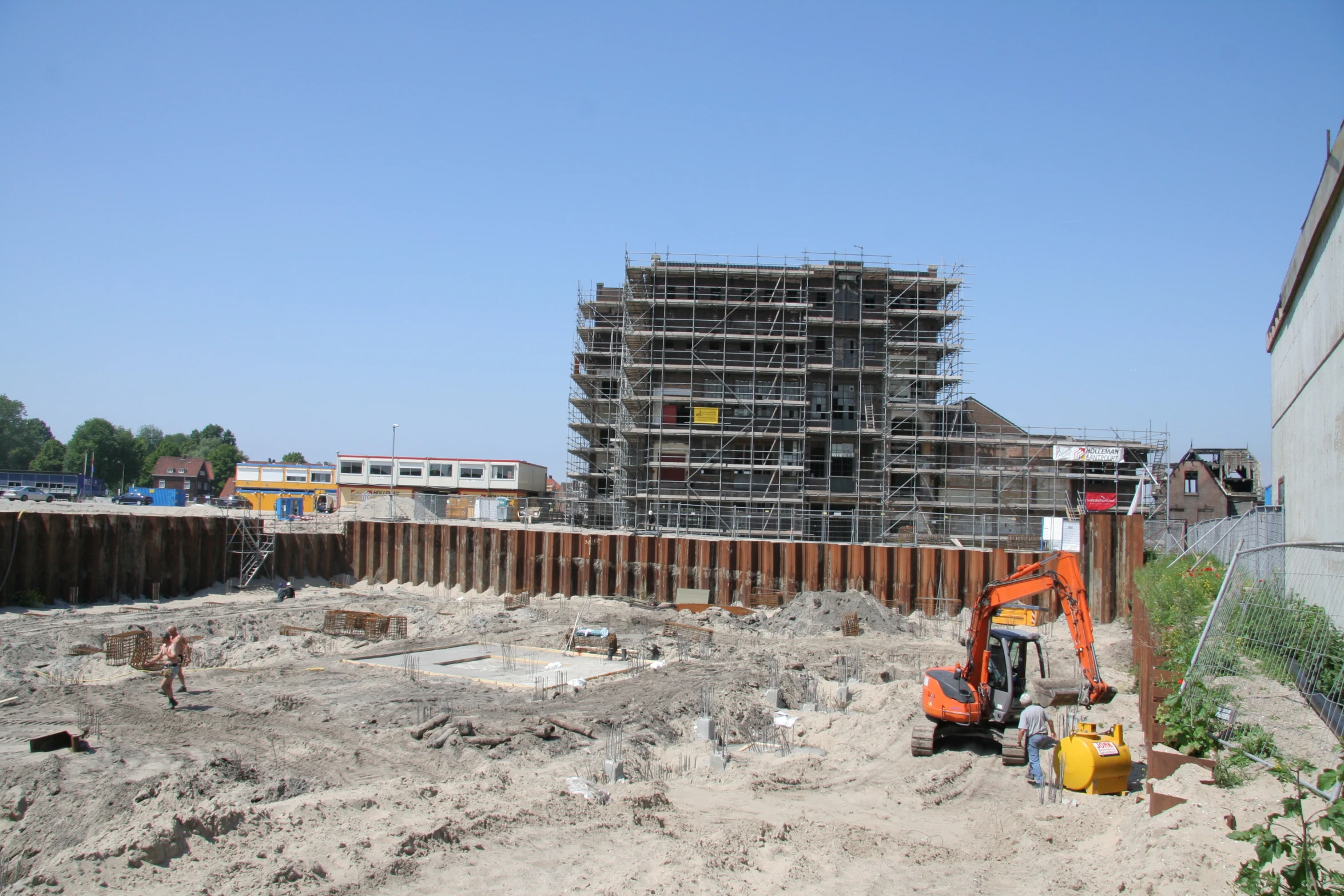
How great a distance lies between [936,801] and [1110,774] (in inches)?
78.1

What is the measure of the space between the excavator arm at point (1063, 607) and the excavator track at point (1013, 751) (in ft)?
2.96

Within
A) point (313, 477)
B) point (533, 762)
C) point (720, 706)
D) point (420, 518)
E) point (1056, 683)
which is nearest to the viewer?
point (533, 762)

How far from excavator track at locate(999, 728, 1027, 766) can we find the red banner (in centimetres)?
2965

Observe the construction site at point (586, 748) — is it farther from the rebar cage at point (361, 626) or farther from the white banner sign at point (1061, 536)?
the white banner sign at point (1061, 536)

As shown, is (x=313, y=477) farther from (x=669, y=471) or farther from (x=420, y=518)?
(x=669, y=471)

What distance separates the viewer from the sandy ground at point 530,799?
7.73 m

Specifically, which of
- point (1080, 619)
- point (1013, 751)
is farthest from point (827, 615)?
point (1013, 751)

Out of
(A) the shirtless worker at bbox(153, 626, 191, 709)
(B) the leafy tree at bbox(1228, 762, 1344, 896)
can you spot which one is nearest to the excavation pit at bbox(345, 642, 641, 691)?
(A) the shirtless worker at bbox(153, 626, 191, 709)

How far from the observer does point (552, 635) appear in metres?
22.7

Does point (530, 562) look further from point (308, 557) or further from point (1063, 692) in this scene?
point (1063, 692)

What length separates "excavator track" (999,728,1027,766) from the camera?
11.5 m

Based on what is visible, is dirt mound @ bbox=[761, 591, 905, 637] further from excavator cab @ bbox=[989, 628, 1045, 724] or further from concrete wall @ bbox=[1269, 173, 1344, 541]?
excavator cab @ bbox=[989, 628, 1045, 724]

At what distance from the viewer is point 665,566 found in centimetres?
2912

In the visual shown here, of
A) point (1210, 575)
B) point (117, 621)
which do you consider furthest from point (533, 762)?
point (117, 621)
